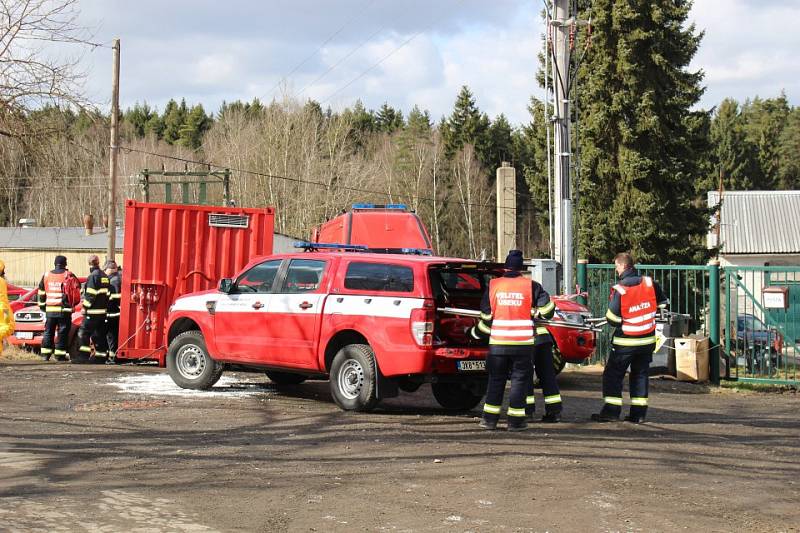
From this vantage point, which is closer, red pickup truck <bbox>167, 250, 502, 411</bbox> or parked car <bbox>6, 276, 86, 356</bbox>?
red pickup truck <bbox>167, 250, 502, 411</bbox>

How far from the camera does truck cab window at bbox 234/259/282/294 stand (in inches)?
480

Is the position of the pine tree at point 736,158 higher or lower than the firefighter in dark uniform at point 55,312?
higher

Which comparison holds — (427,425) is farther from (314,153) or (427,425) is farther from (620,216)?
(314,153)

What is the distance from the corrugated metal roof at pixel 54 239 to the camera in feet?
189

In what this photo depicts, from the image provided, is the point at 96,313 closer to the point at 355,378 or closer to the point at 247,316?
the point at 247,316

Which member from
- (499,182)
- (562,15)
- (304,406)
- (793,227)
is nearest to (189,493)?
(304,406)

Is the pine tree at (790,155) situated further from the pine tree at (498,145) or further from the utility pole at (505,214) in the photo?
the utility pole at (505,214)

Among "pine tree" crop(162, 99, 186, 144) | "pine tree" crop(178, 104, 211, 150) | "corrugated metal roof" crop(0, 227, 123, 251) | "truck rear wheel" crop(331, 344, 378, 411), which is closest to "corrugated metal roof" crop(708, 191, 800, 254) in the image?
"corrugated metal roof" crop(0, 227, 123, 251)

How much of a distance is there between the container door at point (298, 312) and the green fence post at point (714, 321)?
22.4 feet

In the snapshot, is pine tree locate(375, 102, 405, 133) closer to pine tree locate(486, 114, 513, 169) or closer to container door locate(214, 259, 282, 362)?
pine tree locate(486, 114, 513, 169)

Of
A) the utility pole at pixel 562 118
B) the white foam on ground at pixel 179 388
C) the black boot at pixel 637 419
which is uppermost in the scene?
the utility pole at pixel 562 118

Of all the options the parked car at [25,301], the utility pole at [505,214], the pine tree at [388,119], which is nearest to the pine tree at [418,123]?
the pine tree at [388,119]

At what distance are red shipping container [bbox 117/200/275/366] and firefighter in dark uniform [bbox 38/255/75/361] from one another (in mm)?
2444

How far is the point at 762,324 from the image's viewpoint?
1534 cm
